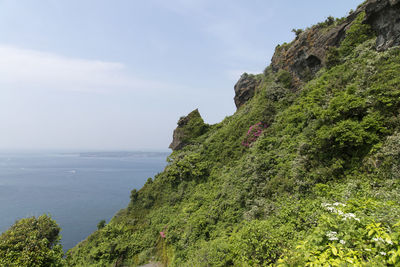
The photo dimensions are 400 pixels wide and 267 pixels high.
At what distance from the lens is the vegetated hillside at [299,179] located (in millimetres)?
4461

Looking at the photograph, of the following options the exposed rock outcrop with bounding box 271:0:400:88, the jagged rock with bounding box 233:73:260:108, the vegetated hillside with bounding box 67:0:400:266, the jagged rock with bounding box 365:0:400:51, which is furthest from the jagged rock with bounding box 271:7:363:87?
the jagged rock with bounding box 233:73:260:108

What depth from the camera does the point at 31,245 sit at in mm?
10508

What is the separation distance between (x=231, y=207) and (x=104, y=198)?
89945mm

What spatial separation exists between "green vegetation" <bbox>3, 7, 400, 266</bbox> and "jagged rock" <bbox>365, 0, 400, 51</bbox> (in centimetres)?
90

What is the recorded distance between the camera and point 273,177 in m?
12.6

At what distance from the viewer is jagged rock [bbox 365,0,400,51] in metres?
12.8

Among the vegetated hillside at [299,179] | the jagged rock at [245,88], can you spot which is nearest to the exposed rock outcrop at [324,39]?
the vegetated hillside at [299,179]

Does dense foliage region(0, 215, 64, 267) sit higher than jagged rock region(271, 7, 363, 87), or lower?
lower

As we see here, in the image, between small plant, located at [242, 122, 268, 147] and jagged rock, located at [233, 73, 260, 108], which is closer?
small plant, located at [242, 122, 268, 147]

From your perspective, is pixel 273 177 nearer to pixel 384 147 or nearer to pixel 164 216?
pixel 384 147

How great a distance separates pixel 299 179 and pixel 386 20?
14.1 meters

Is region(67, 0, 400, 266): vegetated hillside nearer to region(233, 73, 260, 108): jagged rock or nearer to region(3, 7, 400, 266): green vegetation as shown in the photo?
region(3, 7, 400, 266): green vegetation

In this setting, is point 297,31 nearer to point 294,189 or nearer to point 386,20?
point 386,20

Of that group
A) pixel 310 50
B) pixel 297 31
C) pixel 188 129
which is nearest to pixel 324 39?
pixel 310 50
